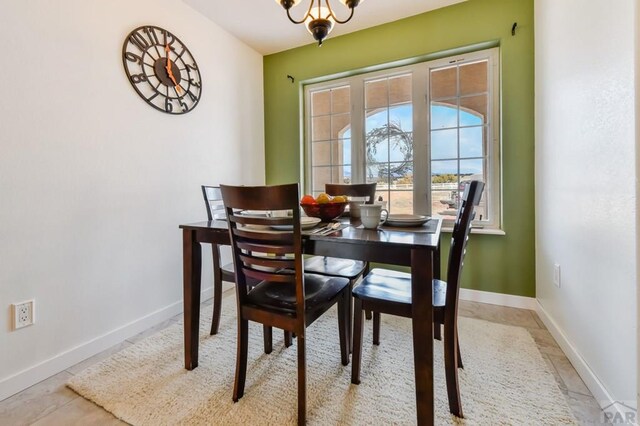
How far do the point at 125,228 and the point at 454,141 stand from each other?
2.66 meters

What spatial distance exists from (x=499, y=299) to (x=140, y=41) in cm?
334

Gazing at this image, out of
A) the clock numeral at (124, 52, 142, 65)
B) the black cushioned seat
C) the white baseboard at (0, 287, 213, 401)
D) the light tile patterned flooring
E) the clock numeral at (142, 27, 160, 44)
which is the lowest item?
the light tile patterned flooring

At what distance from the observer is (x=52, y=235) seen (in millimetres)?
1599

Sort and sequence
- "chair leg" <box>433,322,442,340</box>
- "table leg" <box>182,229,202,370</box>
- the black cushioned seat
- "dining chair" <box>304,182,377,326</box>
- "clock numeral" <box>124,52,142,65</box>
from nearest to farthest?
the black cushioned seat → "table leg" <box>182,229,202,370</box> → "dining chair" <box>304,182,377,326</box> → "chair leg" <box>433,322,442,340</box> → "clock numeral" <box>124,52,142,65</box>

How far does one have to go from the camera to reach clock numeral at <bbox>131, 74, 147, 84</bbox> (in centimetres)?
200

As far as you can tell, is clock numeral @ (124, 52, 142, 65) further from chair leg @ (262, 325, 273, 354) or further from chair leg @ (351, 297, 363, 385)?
chair leg @ (351, 297, 363, 385)

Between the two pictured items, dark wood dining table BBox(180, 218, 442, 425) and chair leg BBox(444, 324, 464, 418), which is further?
chair leg BBox(444, 324, 464, 418)

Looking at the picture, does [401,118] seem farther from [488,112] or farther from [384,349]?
[384,349]

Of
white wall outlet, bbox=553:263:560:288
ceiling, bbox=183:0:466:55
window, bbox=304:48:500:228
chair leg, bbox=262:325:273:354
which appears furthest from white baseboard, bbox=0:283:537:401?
ceiling, bbox=183:0:466:55

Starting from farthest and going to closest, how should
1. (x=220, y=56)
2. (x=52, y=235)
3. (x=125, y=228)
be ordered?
(x=220, y=56)
(x=125, y=228)
(x=52, y=235)

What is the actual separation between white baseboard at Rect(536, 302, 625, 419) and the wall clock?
3.00m

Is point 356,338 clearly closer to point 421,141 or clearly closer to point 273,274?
point 273,274

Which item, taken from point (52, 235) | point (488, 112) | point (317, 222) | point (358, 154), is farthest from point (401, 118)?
point (52, 235)

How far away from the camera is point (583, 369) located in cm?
145
